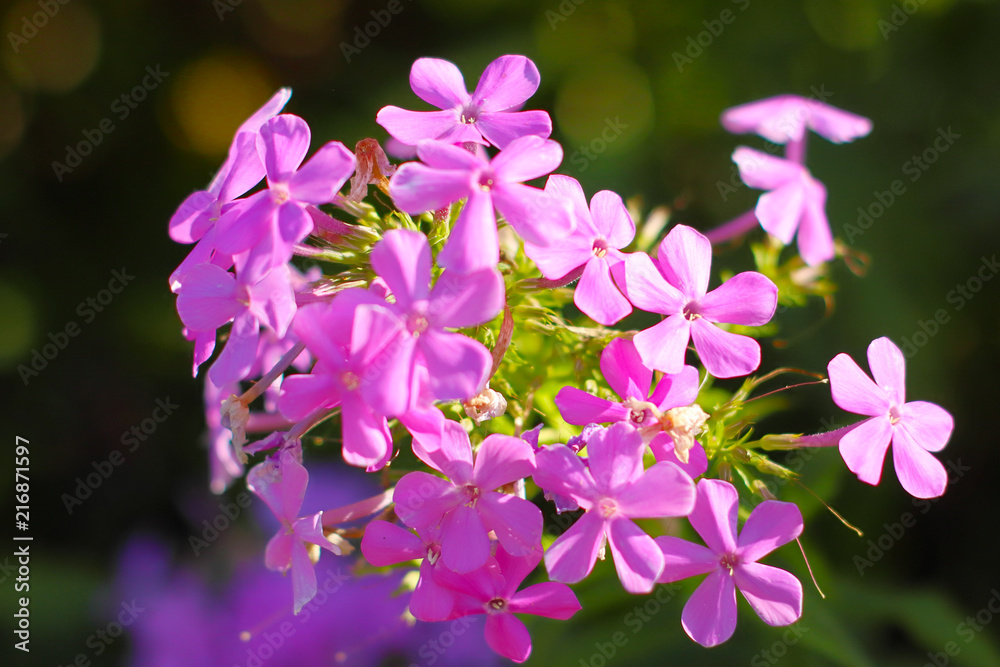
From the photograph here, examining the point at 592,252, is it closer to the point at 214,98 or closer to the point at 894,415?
the point at 894,415

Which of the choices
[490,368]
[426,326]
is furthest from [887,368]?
[426,326]

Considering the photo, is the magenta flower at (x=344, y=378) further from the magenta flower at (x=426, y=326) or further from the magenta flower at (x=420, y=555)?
the magenta flower at (x=420, y=555)

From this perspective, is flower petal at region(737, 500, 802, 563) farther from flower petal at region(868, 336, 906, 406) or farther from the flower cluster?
flower petal at region(868, 336, 906, 406)

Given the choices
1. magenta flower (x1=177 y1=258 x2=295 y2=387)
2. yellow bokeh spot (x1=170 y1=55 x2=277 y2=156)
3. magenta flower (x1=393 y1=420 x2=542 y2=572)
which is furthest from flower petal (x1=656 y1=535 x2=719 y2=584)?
yellow bokeh spot (x1=170 y1=55 x2=277 y2=156)

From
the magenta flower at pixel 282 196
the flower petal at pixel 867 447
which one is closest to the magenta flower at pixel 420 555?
the magenta flower at pixel 282 196

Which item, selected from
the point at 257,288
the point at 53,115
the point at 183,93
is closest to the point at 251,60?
the point at 183,93

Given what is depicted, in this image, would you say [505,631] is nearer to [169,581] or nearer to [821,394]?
[821,394]

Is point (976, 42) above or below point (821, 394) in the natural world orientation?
above
